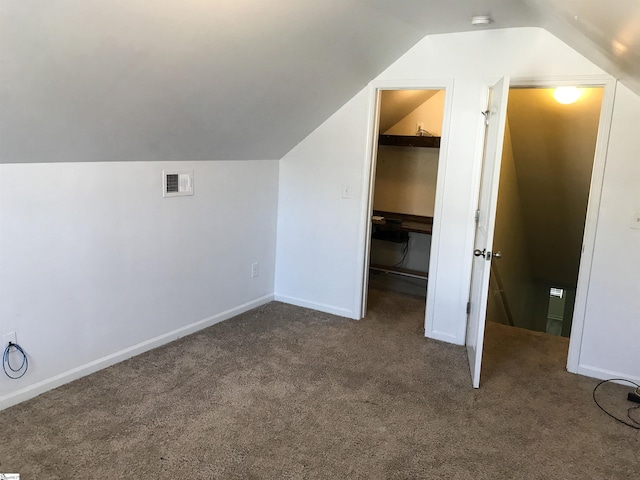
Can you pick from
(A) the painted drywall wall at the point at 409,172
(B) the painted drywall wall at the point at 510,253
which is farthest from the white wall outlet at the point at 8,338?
(A) the painted drywall wall at the point at 409,172

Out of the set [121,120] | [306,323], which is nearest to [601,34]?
[121,120]

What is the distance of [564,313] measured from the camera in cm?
683

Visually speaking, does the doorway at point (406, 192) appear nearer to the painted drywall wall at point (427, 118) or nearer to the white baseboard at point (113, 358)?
the painted drywall wall at point (427, 118)

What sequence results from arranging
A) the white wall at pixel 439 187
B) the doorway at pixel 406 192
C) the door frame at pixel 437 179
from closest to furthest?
1. the white wall at pixel 439 187
2. the door frame at pixel 437 179
3. the doorway at pixel 406 192

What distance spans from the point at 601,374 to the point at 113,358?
3.09 meters

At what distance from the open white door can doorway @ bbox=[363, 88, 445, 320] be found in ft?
4.75

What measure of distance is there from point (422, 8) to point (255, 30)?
3.47 feet

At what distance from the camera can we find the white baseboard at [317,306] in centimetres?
414

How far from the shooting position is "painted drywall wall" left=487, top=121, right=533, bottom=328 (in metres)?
4.63

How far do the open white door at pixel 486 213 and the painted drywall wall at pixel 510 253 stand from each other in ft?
3.75

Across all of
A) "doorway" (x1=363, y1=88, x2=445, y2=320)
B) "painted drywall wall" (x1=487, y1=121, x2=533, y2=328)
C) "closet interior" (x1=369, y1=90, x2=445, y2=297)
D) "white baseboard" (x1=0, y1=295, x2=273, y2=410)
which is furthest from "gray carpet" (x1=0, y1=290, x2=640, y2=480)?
"closet interior" (x1=369, y1=90, x2=445, y2=297)

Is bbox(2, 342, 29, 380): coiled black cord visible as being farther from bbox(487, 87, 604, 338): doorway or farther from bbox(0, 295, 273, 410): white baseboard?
bbox(487, 87, 604, 338): doorway

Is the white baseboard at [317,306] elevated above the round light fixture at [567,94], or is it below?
below

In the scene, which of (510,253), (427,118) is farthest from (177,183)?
(510,253)
